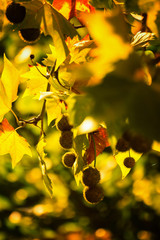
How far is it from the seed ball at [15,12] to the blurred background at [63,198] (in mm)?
1085

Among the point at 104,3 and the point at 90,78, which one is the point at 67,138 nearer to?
the point at 90,78

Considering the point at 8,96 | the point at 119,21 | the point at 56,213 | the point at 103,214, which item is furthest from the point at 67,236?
the point at 119,21

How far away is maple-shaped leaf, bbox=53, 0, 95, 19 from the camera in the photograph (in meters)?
1.30

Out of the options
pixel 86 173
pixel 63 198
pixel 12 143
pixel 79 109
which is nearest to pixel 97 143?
pixel 86 173

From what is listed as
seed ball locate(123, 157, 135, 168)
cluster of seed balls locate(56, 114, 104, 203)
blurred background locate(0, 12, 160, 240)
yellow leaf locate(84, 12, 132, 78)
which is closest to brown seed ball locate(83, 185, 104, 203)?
cluster of seed balls locate(56, 114, 104, 203)

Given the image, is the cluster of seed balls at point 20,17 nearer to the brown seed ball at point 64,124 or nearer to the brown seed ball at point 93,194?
the brown seed ball at point 64,124

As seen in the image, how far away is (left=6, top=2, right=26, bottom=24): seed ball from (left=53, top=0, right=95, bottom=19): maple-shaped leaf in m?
0.20

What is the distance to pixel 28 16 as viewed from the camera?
1.16 m

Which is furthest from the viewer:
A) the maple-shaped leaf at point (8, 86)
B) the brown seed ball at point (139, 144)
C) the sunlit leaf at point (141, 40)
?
the maple-shaped leaf at point (8, 86)

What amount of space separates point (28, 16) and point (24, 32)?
46 millimetres

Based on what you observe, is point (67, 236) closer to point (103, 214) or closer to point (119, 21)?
point (103, 214)

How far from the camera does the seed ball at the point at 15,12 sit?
1089 millimetres

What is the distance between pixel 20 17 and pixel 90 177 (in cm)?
48

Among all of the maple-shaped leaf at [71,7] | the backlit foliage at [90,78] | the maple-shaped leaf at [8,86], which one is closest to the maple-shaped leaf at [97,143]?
the backlit foliage at [90,78]
